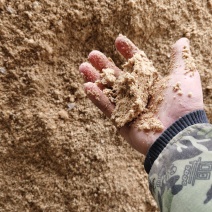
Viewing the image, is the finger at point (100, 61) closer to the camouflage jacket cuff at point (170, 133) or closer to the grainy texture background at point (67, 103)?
the grainy texture background at point (67, 103)

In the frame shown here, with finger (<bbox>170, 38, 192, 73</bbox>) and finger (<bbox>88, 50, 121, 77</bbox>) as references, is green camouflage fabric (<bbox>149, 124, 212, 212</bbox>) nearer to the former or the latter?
finger (<bbox>170, 38, 192, 73</bbox>)

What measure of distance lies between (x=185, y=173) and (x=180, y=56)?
0.39 meters

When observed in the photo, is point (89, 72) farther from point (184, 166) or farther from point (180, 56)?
point (184, 166)

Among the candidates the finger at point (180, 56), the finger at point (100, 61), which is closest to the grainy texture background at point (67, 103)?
the finger at point (100, 61)

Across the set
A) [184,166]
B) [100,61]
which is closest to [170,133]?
[184,166]

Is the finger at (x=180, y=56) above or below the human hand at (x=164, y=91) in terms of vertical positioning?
above

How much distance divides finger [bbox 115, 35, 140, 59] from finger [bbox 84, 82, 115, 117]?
159 mm

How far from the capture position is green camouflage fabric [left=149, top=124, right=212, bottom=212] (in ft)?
3.00

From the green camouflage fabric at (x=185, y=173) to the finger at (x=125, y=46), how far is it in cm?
34

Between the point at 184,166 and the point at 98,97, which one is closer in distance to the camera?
the point at 184,166

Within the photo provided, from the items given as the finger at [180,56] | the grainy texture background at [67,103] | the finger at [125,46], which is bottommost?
the grainy texture background at [67,103]

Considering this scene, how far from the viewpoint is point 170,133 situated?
1.07 m

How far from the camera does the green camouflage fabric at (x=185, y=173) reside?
91 cm

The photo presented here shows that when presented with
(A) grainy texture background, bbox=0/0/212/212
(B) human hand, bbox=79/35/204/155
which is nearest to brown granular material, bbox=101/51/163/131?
(B) human hand, bbox=79/35/204/155
